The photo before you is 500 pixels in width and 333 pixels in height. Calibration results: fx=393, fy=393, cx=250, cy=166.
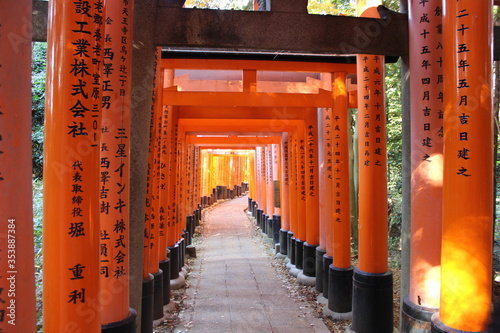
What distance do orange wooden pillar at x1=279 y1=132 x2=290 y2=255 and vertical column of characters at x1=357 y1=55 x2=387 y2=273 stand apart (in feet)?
20.6

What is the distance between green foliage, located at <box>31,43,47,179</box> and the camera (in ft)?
21.6

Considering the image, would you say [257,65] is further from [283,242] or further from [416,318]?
[283,242]

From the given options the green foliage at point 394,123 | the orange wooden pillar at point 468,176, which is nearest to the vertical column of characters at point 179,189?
the green foliage at point 394,123

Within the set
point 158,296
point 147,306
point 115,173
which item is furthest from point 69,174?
point 158,296

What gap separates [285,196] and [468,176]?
938 centimetres

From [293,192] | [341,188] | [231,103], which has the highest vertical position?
[231,103]

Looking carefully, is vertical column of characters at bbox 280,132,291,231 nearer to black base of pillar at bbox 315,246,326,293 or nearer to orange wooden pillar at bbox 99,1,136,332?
black base of pillar at bbox 315,246,326,293

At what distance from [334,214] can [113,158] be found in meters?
3.96

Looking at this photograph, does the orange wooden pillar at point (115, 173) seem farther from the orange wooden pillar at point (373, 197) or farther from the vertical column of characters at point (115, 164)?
the orange wooden pillar at point (373, 197)

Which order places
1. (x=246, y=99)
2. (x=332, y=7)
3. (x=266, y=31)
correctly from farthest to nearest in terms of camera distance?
(x=332, y=7), (x=246, y=99), (x=266, y=31)

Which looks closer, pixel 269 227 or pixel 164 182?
pixel 164 182

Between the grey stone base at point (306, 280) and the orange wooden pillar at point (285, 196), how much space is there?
2786 millimetres

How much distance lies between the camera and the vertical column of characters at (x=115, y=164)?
9.85 ft

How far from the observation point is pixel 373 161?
188 inches
